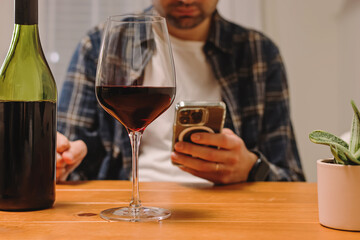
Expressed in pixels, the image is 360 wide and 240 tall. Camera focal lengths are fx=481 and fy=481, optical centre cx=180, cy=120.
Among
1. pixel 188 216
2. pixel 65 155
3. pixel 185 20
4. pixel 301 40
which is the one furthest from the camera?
pixel 301 40

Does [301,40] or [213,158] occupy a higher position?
[301,40]

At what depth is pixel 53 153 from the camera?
772 millimetres

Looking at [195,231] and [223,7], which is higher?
[223,7]

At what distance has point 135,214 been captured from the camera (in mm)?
717

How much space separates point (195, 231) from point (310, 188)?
0.46 metres

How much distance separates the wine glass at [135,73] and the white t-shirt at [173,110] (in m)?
0.88

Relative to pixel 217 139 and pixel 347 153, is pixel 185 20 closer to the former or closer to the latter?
pixel 217 139

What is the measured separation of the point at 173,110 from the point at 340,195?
3.63 ft

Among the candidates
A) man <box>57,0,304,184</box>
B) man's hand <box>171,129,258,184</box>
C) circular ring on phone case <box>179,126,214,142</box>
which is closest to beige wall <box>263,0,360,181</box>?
man <box>57,0,304,184</box>

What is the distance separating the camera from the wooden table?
625mm

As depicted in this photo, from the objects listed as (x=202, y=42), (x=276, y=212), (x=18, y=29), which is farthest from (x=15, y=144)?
(x=202, y=42)

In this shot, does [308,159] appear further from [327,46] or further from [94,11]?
[94,11]

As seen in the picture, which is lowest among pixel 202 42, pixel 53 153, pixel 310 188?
pixel 310 188

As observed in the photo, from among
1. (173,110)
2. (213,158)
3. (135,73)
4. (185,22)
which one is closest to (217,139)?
(213,158)
